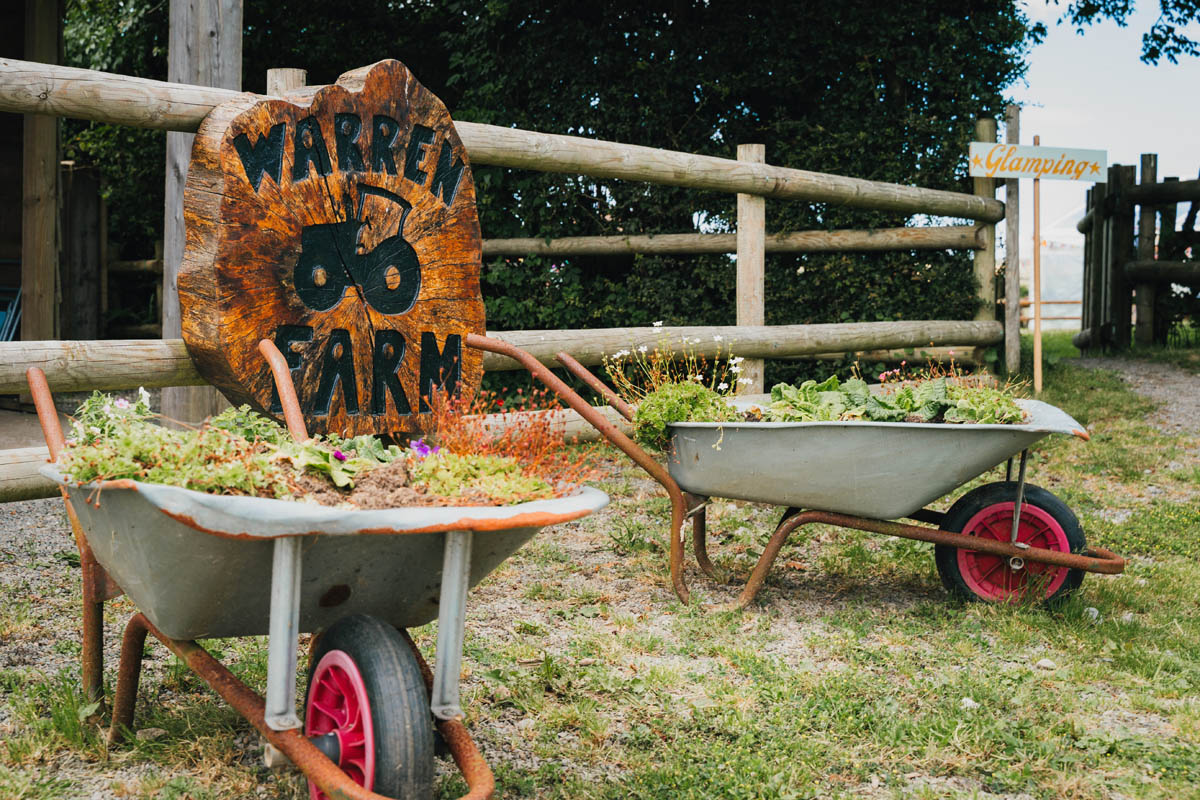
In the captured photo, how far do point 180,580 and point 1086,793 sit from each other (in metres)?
1.84

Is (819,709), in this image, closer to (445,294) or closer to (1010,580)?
(1010,580)

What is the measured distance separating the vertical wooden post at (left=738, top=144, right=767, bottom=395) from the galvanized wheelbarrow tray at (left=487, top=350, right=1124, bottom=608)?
7.16ft

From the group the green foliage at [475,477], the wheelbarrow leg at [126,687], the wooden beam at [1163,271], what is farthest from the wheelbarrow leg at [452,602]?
the wooden beam at [1163,271]

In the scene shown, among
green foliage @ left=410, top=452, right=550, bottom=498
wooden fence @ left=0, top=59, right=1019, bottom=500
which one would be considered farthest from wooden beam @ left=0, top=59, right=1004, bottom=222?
green foliage @ left=410, top=452, right=550, bottom=498

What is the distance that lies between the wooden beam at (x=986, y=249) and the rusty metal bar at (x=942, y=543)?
15.2 feet

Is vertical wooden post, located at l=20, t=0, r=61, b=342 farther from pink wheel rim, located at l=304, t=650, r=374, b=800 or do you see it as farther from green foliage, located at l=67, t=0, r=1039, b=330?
pink wheel rim, located at l=304, t=650, r=374, b=800

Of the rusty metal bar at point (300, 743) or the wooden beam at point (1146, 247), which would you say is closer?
the rusty metal bar at point (300, 743)

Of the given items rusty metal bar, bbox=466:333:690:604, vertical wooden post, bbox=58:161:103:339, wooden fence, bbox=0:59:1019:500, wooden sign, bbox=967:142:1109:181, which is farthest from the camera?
vertical wooden post, bbox=58:161:103:339

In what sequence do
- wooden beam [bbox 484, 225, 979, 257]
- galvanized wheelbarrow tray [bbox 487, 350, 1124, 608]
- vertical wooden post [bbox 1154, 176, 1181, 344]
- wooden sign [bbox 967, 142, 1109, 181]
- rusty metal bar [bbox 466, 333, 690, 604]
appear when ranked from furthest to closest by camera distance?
vertical wooden post [bbox 1154, 176, 1181, 344] < wooden beam [bbox 484, 225, 979, 257] < wooden sign [bbox 967, 142, 1109, 181] < rusty metal bar [bbox 466, 333, 690, 604] < galvanized wheelbarrow tray [bbox 487, 350, 1124, 608]

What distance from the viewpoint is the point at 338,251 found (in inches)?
115

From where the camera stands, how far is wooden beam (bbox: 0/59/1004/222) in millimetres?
2801

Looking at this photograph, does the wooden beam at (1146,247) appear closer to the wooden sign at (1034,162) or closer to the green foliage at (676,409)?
the wooden sign at (1034,162)

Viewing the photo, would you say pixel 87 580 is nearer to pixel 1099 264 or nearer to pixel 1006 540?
pixel 1006 540

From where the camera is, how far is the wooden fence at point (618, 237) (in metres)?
2.84
